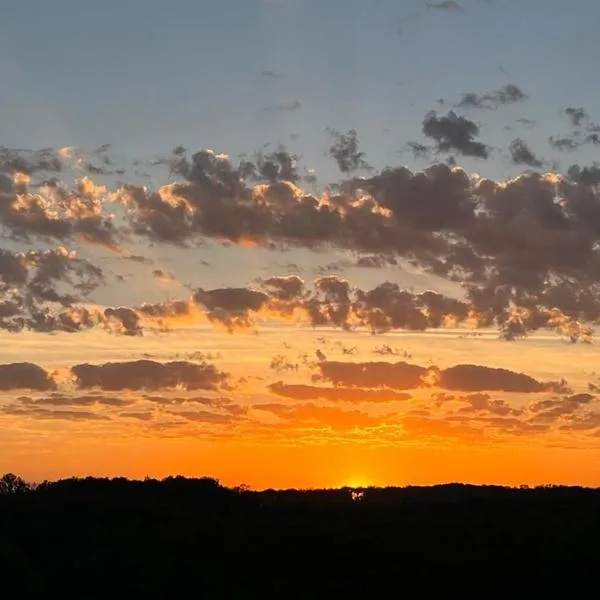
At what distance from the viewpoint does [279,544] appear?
5669 centimetres

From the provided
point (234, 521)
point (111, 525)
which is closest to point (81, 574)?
point (111, 525)

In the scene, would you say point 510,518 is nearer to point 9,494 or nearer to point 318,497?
point 318,497

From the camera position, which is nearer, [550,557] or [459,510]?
[550,557]

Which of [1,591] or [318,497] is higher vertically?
[318,497]

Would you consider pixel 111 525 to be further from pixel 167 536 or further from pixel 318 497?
pixel 318 497

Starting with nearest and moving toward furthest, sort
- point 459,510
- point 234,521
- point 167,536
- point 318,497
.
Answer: point 167,536 < point 234,521 < point 459,510 < point 318,497

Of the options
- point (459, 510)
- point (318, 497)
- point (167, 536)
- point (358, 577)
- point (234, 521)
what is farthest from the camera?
point (318, 497)

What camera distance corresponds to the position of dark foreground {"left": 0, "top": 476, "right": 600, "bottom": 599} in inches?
1959

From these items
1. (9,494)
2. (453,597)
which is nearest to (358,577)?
(453,597)

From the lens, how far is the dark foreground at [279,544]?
163ft

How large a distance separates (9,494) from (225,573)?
85.1 ft

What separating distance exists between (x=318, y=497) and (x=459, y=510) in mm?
11350

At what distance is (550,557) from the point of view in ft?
182

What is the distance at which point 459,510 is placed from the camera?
69500 mm
